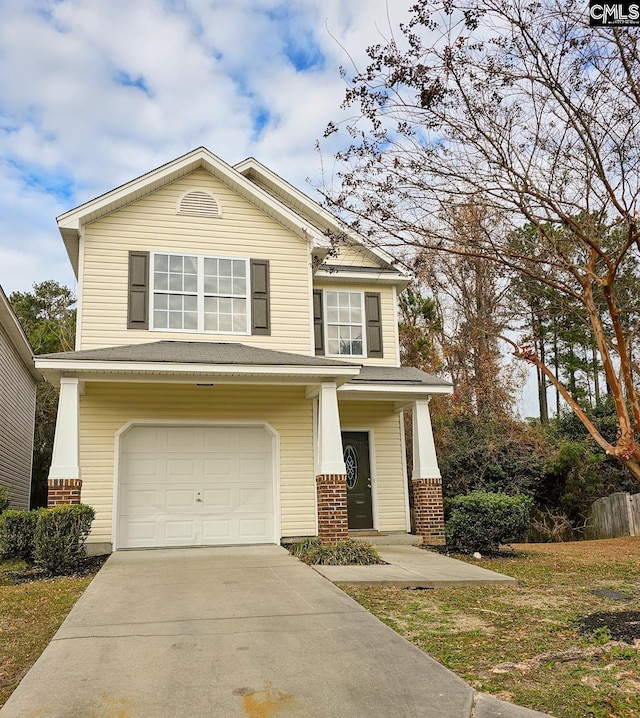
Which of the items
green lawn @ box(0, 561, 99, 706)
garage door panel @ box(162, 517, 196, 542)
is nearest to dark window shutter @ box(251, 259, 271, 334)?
garage door panel @ box(162, 517, 196, 542)

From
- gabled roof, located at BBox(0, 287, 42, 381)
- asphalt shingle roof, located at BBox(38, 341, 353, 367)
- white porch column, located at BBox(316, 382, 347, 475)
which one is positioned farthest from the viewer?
gabled roof, located at BBox(0, 287, 42, 381)

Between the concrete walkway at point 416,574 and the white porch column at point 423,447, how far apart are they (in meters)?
2.45

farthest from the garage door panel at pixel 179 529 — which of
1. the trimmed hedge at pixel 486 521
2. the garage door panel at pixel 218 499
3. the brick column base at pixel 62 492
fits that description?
the trimmed hedge at pixel 486 521

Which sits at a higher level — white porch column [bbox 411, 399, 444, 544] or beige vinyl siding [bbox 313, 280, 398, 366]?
beige vinyl siding [bbox 313, 280, 398, 366]

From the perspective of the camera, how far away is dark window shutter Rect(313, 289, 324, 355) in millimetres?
14698

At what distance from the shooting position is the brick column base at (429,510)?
13.6 meters

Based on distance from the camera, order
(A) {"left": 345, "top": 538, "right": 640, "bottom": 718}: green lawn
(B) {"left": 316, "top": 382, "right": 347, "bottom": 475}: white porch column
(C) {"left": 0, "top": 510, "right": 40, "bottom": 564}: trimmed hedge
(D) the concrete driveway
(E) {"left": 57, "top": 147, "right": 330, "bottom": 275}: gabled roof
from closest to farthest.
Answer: (D) the concrete driveway < (A) {"left": 345, "top": 538, "right": 640, "bottom": 718}: green lawn < (C) {"left": 0, "top": 510, "right": 40, "bottom": 564}: trimmed hedge < (B) {"left": 316, "top": 382, "right": 347, "bottom": 475}: white porch column < (E) {"left": 57, "top": 147, "right": 330, "bottom": 275}: gabled roof

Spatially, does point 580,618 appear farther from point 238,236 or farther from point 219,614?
point 238,236

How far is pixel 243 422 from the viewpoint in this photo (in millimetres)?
13211

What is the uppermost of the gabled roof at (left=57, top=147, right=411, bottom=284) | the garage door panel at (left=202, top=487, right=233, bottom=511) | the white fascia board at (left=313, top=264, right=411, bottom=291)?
the gabled roof at (left=57, top=147, right=411, bottom=284)

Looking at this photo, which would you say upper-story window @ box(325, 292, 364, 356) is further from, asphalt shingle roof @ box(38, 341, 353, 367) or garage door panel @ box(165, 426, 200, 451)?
garage door panel @ box(165, 426, 200, 451)

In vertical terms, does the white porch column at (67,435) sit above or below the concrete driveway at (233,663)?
above

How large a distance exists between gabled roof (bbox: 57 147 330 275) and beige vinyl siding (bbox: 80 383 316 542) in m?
3.05

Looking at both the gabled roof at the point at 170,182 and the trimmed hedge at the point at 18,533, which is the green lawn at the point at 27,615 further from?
the gabled roof at the point at 170,182
